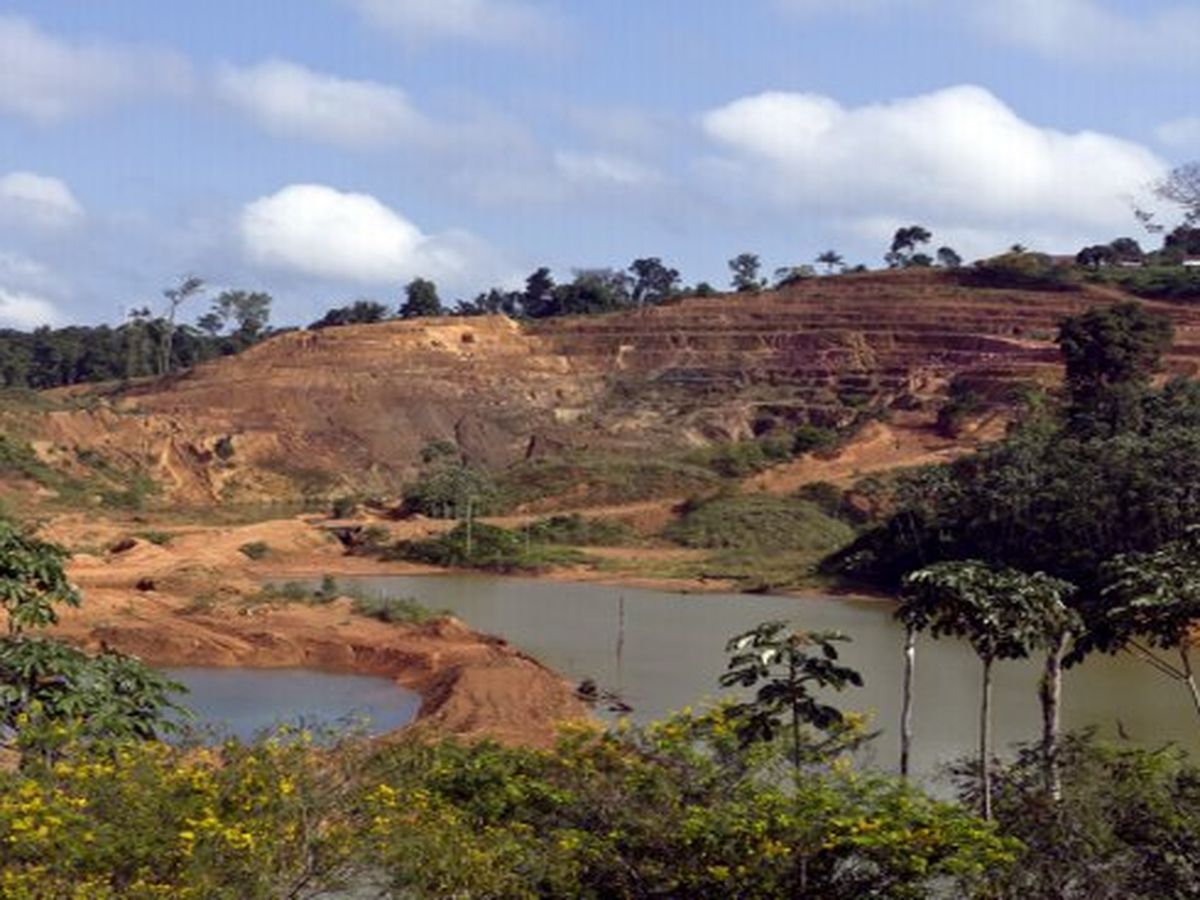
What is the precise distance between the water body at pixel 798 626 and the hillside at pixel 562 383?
23.7m

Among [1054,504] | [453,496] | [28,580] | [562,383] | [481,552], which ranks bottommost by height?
[481,552]

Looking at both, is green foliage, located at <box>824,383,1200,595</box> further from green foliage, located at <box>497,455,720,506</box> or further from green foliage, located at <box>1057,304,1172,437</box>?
green foliage, located at <box>497,455,720,506</box>

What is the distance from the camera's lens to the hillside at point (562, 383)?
67312mm

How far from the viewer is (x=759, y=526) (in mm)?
53906

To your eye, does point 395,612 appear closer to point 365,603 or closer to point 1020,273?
point 365,603

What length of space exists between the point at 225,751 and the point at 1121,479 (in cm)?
3361

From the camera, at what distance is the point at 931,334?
75.9 m

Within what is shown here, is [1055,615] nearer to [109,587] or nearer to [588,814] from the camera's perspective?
[588,814]

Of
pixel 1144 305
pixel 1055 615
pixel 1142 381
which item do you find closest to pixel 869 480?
pixel 1142 381

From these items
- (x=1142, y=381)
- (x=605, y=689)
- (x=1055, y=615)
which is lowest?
(x=605, y=689)

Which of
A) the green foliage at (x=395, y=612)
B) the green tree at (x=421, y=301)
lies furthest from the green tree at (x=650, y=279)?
the green foliage at (x=395, y=612)

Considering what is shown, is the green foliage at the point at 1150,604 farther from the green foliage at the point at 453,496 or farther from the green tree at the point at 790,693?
the green foliage at the point at 453,496

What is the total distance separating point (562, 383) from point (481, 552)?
95.8 ft

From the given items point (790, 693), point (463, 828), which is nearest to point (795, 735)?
point (790, 693)
